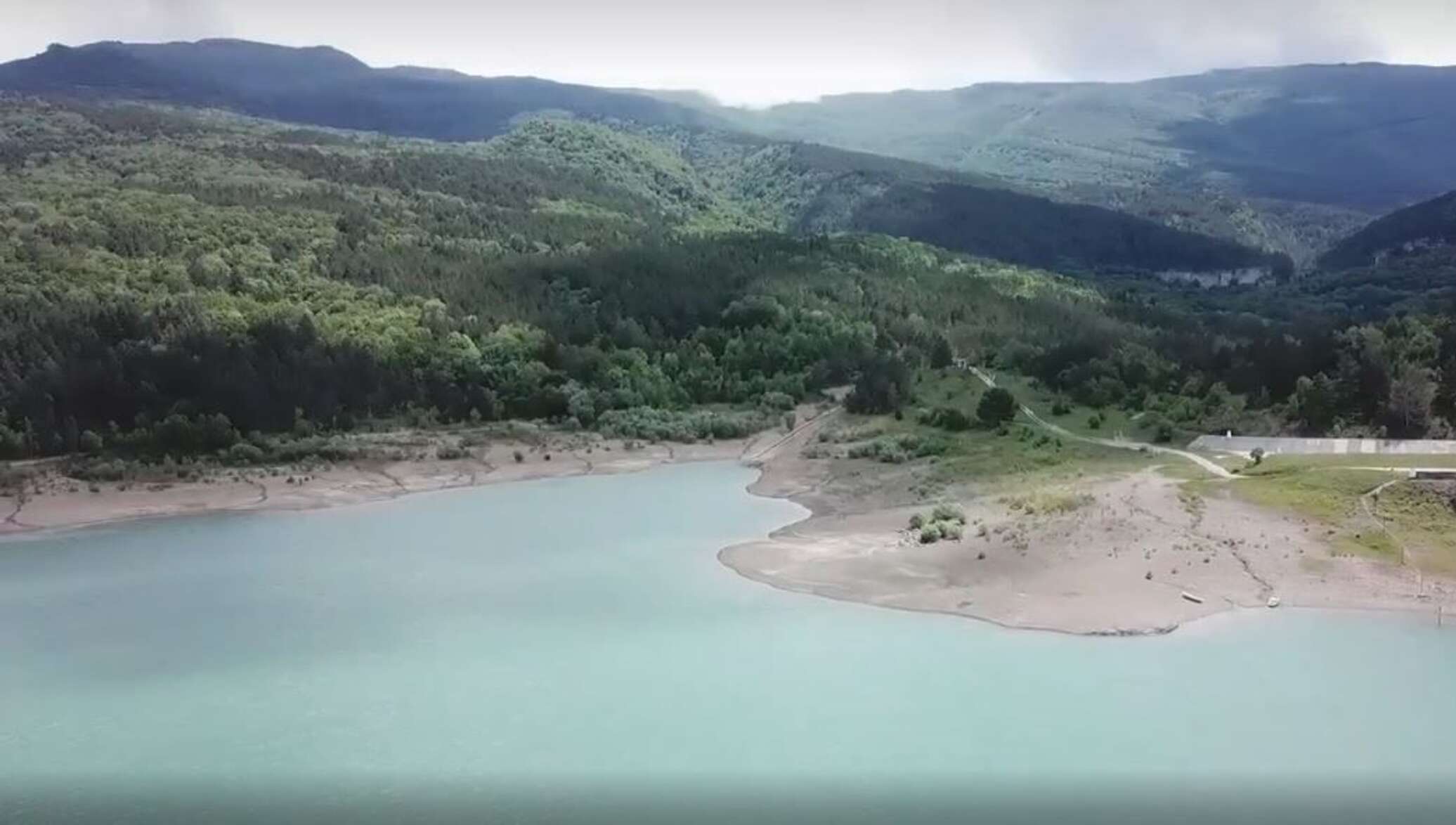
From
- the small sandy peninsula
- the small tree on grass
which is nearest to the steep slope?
the small tree on grass

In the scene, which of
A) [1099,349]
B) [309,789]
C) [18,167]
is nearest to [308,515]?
[309,789]

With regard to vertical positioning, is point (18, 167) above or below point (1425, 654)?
above

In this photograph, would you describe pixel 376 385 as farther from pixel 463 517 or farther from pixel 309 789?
pixel 309 789

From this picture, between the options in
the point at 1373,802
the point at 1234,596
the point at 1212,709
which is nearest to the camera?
the point at 1373,802

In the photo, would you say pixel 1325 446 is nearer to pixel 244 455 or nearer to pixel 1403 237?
pixel 244 455

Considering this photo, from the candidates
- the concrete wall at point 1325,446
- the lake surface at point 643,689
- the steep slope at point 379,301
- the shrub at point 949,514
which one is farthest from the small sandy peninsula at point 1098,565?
the steep slope at point 379,301

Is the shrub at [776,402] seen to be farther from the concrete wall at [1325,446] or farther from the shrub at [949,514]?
the shrub at [949,514]
